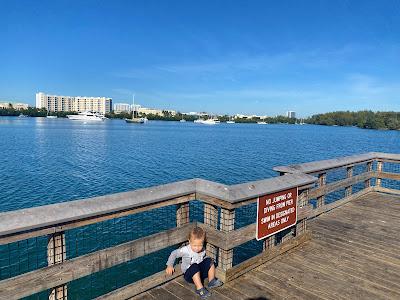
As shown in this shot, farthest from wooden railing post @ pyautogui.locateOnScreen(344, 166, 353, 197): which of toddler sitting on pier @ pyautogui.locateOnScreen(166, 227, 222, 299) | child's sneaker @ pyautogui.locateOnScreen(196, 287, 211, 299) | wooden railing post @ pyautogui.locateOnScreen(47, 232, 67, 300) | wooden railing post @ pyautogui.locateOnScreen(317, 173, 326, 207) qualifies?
wooden railing post @ pyautogui.locateOnScreen(47, 232, 67, 300)

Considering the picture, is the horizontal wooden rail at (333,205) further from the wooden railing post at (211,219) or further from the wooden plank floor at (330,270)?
the wooden railing post at (211,219)

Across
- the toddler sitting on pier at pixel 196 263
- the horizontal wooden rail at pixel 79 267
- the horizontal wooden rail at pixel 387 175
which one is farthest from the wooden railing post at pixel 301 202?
the horizontal wooden rail at pixel 387 175

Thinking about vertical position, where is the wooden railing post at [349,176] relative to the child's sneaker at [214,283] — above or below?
above

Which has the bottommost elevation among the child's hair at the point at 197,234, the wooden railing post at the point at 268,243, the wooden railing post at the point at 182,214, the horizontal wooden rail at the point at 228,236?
the wooden railing post at the point at 268,243

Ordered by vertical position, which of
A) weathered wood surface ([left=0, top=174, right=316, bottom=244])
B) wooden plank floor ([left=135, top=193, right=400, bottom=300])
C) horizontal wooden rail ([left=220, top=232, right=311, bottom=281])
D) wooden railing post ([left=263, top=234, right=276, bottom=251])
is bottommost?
wooden plank floor ([left=135, top=193, right=400, bottom=300])

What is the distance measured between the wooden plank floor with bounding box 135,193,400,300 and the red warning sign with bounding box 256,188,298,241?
57 centimetres

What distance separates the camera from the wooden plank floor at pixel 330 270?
4.20 m

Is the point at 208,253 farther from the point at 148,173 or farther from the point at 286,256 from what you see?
the point at 148,173

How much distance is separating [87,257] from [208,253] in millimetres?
1811

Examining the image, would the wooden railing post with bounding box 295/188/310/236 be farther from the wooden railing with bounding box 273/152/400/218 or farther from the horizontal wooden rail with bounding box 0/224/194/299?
the horizontal wooden rail with bounding box 0/224/194/299

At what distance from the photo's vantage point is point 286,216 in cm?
527

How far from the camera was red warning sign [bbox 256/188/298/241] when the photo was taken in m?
4.73

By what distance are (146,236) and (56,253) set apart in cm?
128

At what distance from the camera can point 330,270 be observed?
4.96 metres
